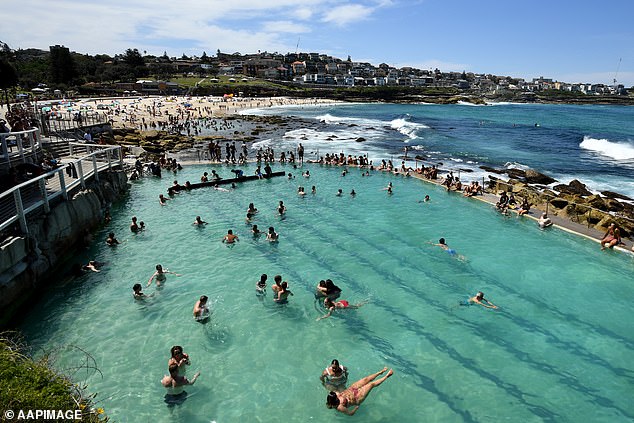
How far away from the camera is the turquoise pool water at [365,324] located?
899 centimetres

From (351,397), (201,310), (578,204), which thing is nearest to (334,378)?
(351,397)

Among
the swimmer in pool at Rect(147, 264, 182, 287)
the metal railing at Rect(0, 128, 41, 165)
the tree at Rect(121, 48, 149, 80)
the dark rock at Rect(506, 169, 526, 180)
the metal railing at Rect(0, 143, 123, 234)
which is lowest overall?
the swimmer in pool at Rect(147, 264, 182, 287)

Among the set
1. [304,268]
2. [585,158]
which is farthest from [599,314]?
[585,158]

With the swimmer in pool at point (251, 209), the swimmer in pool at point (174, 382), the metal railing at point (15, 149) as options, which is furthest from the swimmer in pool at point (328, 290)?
the metal railing at point (15, 149)

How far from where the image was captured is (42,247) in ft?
43.6

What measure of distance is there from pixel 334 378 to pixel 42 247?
11.2 m

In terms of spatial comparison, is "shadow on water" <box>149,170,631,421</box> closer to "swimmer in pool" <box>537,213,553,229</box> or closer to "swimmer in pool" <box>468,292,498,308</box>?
"swimmer in pool" <box>468,292,498,308</box>

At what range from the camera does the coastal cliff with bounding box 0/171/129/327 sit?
11156 millimetres

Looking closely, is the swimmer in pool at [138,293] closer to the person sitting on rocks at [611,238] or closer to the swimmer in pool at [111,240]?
the swimmer in pool at [111,240]

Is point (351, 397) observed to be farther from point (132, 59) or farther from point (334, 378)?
point (132, 59)

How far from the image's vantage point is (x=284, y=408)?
28.5 feet

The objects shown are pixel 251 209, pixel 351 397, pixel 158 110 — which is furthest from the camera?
pixel 158 110

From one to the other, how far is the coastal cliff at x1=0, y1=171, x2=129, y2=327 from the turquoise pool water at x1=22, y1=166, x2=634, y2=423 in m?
0.71

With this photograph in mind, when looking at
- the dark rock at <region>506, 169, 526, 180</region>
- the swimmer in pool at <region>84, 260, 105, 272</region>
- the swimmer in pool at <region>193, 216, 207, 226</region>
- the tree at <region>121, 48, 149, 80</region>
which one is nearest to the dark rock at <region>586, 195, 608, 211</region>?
the dark rock at <region>506, 169, 526, 180</region>
